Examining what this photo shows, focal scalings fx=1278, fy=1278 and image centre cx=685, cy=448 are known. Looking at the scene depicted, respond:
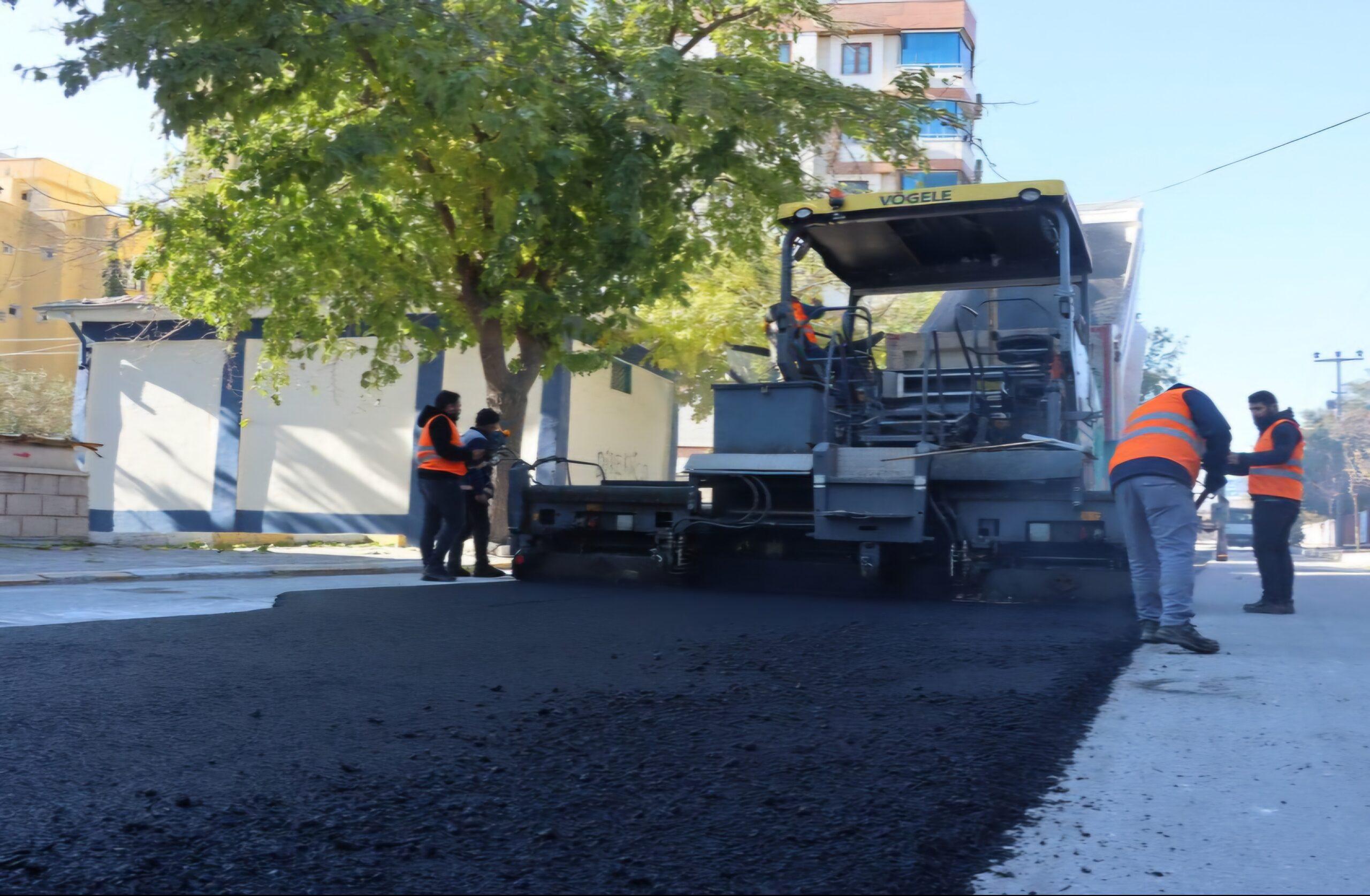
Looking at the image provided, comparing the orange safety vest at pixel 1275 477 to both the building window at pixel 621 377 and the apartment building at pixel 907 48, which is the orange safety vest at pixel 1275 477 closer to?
the building window at pixel 621 377

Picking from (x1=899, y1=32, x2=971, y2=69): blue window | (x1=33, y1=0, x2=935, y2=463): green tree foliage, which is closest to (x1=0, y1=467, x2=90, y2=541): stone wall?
(x1=33, y1=0, x2=935, y2=463): green tree foliage

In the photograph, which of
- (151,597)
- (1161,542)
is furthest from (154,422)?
(1161,542)

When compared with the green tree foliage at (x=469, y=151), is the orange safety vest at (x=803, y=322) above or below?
below

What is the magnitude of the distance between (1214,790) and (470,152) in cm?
1021

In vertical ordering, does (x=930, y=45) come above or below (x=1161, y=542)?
above

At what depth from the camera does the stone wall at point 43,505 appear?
Answer: 13.9 metres

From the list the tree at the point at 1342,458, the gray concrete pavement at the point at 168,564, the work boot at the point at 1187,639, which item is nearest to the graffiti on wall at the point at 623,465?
the gray concrete pavement at the point at 168,564

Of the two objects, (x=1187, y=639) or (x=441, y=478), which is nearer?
(x=1187, y=639)

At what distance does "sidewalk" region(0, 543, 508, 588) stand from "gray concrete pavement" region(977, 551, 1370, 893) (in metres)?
6.98

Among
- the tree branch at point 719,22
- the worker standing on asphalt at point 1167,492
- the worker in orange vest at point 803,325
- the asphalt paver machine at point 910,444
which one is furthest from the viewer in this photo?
the tree branch at point 719,22

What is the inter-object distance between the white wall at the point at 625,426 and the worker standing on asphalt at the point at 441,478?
9.70 metres

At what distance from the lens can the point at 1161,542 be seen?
6.09 meters

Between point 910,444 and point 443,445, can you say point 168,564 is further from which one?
point 910,444

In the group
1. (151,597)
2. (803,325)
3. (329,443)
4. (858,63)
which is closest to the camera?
(151,597)
